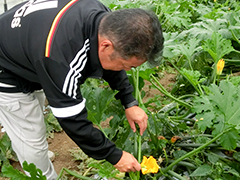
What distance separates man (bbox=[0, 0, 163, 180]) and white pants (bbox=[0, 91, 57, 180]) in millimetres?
172

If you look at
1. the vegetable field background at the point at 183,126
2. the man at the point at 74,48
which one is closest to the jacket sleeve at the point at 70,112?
the man at the point at 74,48

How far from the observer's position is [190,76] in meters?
2.07

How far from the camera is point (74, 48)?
1.33 m

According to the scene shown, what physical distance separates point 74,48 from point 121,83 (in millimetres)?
606

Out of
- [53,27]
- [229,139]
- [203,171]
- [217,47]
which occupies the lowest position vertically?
[203,171]

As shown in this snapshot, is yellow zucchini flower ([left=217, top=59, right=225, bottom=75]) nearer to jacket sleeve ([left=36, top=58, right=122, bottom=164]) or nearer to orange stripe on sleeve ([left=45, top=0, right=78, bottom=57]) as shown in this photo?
jacket sleeve ([left=36, top=58, right=122, bottom=164])

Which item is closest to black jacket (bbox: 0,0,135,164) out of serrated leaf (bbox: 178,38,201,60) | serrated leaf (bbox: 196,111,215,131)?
serrated leaf (bbox: 196,111,215,131)

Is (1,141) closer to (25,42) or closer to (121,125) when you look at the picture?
(121,125)

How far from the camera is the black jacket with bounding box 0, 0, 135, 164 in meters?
1.31

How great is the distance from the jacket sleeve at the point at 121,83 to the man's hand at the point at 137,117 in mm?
70

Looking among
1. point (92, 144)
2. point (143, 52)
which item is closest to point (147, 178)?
point (92, 144)

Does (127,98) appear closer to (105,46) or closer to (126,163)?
(126,163)

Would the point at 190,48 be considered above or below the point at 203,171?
above

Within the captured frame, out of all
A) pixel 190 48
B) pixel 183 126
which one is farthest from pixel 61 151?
pixel 190 48
